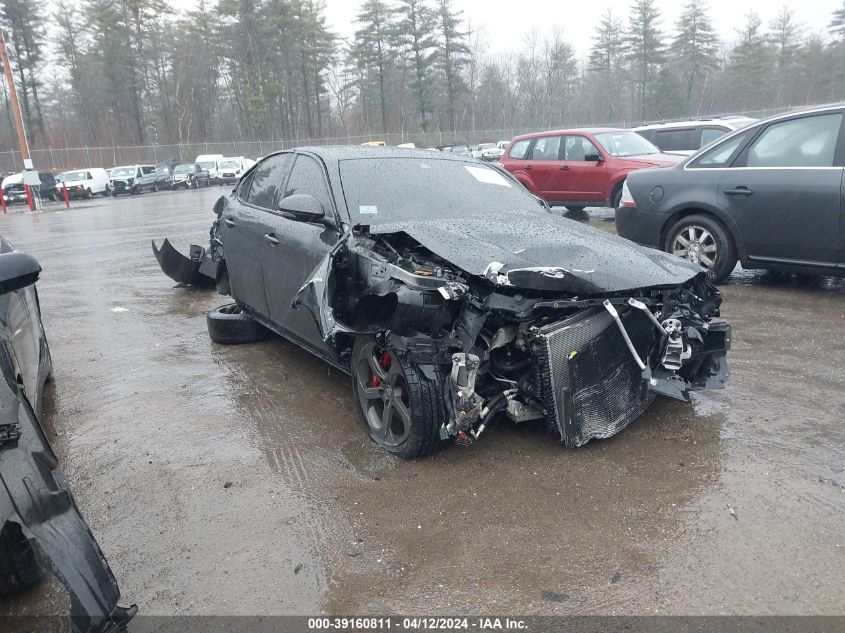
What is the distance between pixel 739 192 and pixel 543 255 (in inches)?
155

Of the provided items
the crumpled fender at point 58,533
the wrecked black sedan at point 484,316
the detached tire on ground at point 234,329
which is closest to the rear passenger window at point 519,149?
the detached tire on ground at point 234,329

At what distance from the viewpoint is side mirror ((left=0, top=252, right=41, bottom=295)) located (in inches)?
95.7

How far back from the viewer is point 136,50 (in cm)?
5078

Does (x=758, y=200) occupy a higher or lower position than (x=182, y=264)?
higher

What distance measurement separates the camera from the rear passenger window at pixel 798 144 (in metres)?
5.90

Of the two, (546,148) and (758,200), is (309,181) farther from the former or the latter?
(546,148)

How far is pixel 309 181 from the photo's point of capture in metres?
4.56

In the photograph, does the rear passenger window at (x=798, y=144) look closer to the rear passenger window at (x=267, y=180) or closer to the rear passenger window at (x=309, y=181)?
the rear passenger window at (x=309, y=181)

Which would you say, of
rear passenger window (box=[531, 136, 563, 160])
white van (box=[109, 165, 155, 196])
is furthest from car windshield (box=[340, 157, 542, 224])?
white van (box=[109, 165, 155, 196])

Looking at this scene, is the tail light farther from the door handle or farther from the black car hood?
the black car hood

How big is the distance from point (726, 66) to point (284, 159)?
210 ft

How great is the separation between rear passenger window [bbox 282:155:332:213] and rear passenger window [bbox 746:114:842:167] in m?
4.44

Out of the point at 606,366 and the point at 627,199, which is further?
the point at 627,199

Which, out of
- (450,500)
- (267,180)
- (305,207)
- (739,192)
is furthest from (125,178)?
(450,500)
